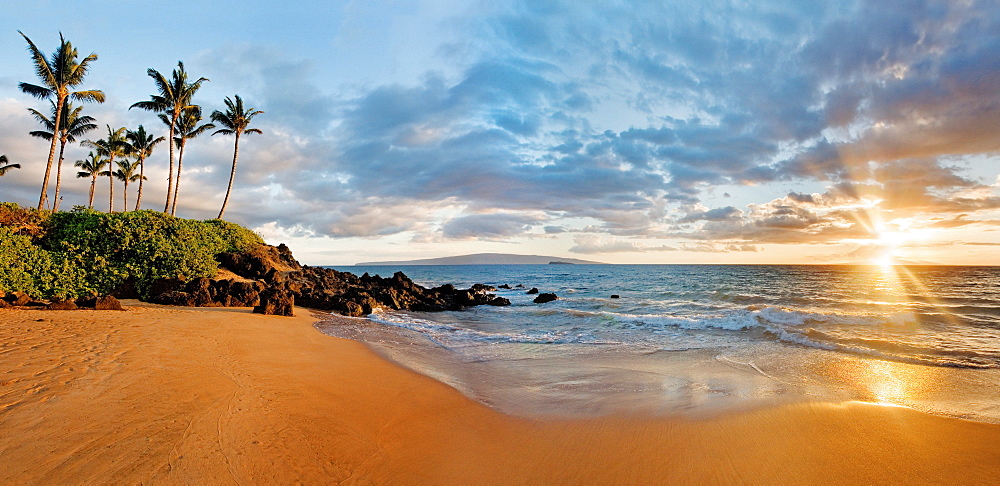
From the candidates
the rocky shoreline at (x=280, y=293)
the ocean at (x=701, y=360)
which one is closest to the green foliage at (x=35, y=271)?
the rocky shoreline at (x=280, y=293)

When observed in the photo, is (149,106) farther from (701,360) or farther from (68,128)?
(701,360)

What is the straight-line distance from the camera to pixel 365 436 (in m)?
5.07

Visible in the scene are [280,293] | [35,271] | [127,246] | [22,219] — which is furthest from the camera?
[280,293]

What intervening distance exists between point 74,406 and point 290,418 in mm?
2427

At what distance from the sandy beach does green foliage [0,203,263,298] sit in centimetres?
974

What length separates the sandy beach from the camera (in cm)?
408

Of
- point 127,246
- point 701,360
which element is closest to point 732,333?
point 701,360

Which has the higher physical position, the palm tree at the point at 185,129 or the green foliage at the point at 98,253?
the palm tree at the point at 185,129

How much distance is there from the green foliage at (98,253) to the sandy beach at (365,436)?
9.74m

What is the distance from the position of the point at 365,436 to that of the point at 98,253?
17.8 m

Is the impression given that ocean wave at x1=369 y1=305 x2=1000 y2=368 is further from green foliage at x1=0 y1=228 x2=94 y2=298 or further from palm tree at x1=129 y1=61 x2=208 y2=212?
palm tree at x1=129 y1=61 x2=208 y2=212

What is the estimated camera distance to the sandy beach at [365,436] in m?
4.08

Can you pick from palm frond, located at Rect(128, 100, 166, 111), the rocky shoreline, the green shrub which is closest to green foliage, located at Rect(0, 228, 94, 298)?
the green shrub

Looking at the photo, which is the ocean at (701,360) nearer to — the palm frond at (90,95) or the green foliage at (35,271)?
the green foliage at (35,271)
